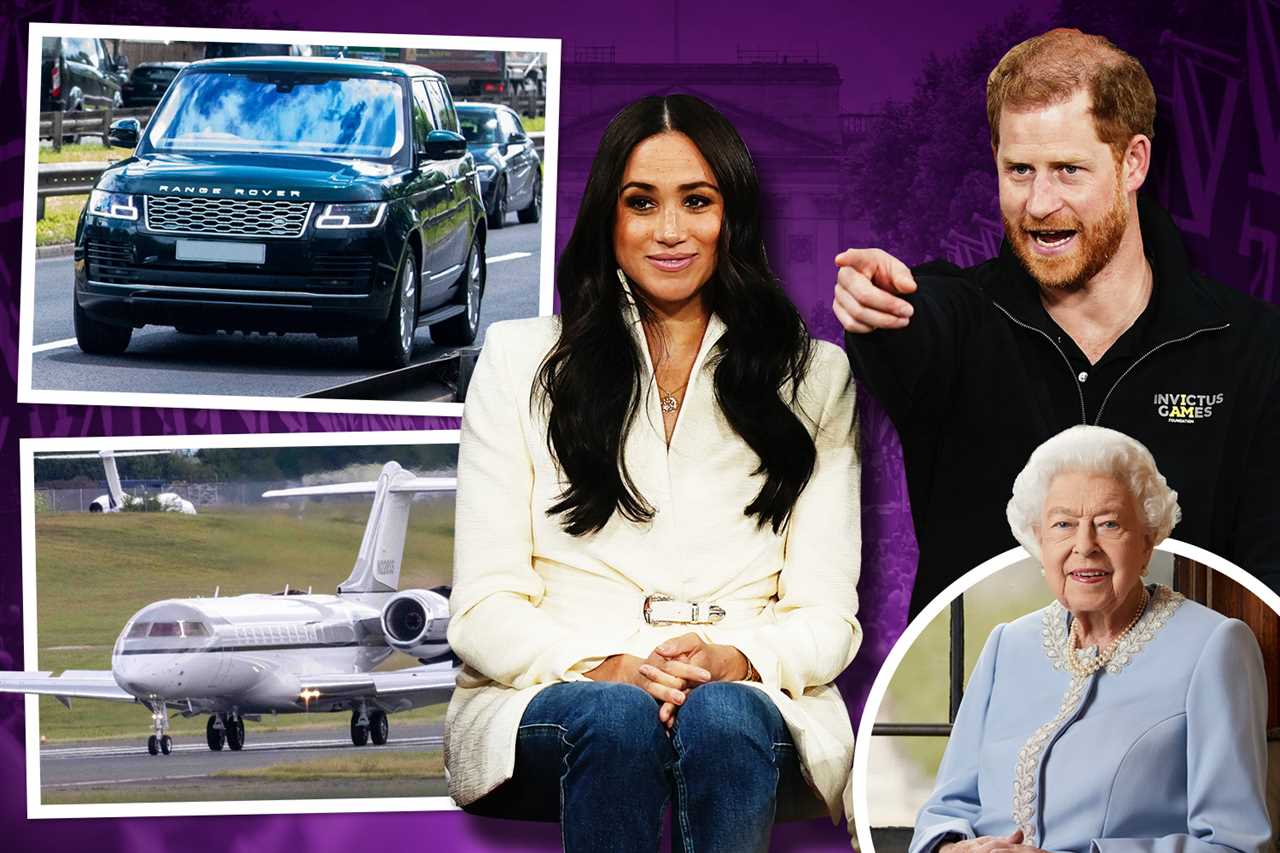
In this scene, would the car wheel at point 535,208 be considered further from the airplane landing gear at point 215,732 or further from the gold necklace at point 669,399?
the airplane landing gear at point 215,732

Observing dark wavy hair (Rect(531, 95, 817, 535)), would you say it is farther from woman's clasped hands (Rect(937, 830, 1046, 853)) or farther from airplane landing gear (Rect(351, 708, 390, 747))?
airplane landing gear (Rect(351, 708, 390, 747))

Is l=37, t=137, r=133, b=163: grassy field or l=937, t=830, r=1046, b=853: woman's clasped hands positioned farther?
l=37, t=137, r=133, b=163: grassy field

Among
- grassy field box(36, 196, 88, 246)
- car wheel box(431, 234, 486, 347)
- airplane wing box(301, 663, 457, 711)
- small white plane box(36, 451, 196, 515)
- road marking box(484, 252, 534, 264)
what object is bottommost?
airplane wing box(301, 663, 457, 711)

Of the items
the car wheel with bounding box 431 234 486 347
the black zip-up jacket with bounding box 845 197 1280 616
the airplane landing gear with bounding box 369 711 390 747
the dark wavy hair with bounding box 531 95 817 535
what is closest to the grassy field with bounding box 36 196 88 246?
the car wheel with bounding box 431 234 486 347

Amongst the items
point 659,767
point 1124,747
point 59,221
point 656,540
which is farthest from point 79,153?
point 1124,747

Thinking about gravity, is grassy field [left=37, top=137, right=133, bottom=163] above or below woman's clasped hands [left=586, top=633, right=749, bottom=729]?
above

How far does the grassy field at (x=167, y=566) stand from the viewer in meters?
3.80

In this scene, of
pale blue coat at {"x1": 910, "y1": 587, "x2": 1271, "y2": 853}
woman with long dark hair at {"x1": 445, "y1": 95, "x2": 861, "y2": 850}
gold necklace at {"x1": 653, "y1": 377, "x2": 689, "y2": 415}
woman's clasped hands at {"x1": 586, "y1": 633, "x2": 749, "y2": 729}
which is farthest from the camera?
gold necklace at {"x1": 653, "y1": 377, "x2": 689, "y2": 415}

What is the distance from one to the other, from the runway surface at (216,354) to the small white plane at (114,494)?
0.15 m

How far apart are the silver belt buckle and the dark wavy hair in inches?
7.1

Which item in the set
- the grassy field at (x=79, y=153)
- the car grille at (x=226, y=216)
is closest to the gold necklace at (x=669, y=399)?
the car grille at (x=226, y=216)

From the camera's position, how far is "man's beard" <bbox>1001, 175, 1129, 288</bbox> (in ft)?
10.6

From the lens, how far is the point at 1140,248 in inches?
131

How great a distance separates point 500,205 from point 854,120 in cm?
83
